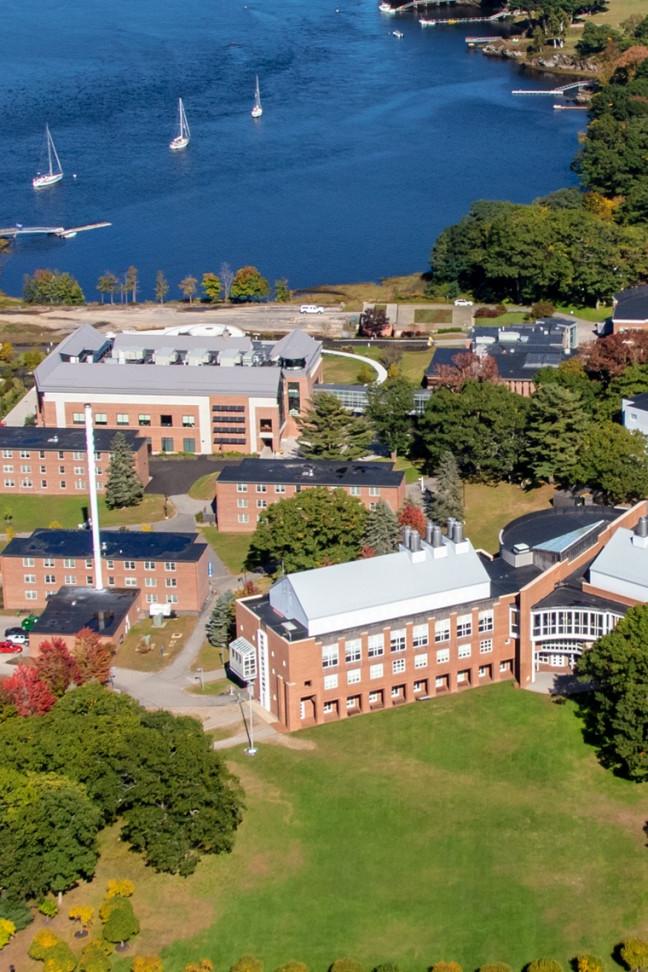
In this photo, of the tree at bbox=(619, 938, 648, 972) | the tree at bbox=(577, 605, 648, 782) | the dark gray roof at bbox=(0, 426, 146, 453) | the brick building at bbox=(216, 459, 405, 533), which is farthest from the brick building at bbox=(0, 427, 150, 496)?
the tree at bbox=(619, 938, 648, 972)

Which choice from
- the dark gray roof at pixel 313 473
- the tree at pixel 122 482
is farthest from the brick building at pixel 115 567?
the tree at pixel 122 482

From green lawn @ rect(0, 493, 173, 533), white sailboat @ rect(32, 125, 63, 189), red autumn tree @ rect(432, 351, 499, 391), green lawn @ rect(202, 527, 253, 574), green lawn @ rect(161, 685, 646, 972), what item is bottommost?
white sailboat @ rect(32, 125, 63, 189)

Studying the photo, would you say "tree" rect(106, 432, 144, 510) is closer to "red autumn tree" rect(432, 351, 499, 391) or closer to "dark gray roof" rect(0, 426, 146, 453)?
"dark gray roof" rect(0, 426, 146, 453)

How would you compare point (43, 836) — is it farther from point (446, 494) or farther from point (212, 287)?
point (212, 287)

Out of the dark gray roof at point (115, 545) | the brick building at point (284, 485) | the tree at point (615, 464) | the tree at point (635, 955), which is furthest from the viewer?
the brick building at point (284, 485)

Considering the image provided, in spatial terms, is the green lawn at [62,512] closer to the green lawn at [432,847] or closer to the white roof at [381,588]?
the white roof at [381,588]
